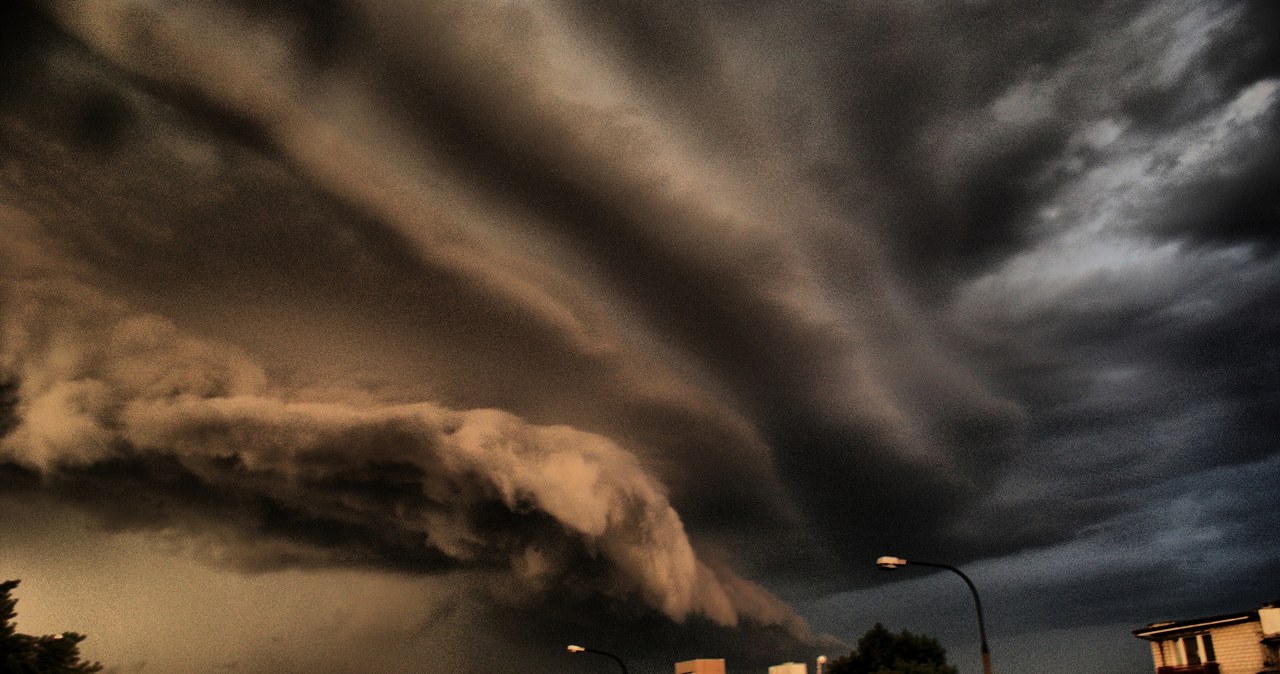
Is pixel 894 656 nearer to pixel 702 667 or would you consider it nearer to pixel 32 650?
pixel 702 667

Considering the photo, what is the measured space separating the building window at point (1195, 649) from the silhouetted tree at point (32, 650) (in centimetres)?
6226

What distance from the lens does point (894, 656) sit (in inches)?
1918

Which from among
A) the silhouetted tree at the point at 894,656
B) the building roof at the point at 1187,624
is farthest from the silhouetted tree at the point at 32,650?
the building roof at the point at 1187,624

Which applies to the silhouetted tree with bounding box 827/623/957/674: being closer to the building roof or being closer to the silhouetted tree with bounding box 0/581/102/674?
the building roof

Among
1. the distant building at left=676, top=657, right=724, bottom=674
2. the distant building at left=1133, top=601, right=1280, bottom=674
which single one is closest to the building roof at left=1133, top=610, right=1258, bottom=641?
the distant building at left=1133, top=601, right=1280, bottom=674

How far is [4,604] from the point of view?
147ft

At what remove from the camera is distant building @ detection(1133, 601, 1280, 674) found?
43.9m

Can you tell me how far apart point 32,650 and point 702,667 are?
2137 inches

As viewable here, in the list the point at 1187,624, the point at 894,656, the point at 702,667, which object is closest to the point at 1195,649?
the point at 1187,624

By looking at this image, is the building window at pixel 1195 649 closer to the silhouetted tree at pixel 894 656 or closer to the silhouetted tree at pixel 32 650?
the silhouetted tree at pixel 894 656

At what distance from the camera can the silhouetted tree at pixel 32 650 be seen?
4281 cm

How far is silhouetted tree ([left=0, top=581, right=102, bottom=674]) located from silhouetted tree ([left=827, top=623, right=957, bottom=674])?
1688 inches

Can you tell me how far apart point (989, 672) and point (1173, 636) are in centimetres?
2719

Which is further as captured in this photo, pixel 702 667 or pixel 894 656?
pixel 702 667
